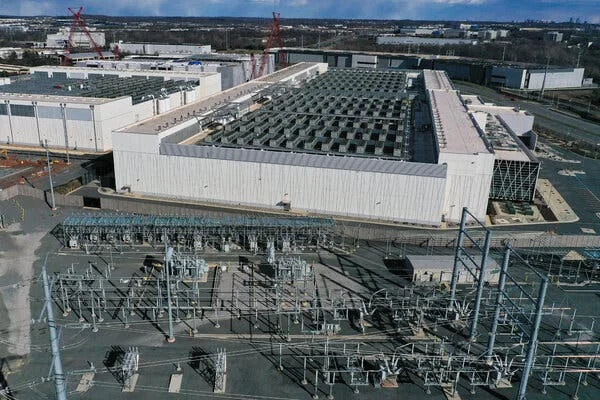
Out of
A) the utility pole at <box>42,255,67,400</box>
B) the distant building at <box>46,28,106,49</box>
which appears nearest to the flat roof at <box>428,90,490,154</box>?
the utility pole at <box>42,255,67,400</box>

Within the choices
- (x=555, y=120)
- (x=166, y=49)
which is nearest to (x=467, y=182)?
(x=555, y=120)

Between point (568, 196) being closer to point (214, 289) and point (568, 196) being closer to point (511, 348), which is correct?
point (511, 348)

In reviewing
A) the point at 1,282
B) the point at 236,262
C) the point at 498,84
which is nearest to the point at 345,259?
the point at 236,262

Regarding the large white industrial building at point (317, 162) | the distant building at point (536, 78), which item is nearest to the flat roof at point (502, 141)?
the large white industrial building at point (317, 162)

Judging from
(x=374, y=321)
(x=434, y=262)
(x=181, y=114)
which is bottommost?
(x=374, y=321)

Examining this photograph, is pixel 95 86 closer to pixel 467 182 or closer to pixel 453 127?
pixel 453 127

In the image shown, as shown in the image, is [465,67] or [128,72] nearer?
[128,72]

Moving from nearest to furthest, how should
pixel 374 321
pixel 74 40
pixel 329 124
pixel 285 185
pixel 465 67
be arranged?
1. pixel 374 321
2. pixel 285 185
3. pixel 329 124
4. pixel 465 67
5. pixel 74 40
